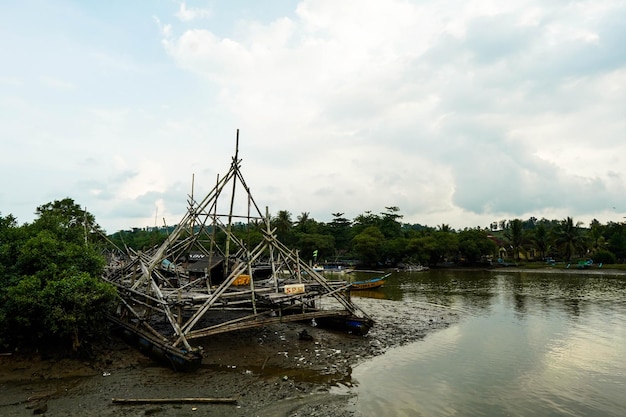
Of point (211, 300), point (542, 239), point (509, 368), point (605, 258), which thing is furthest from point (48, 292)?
point (542, 239)

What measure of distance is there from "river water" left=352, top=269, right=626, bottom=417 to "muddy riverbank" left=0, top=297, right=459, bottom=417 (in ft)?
3.91

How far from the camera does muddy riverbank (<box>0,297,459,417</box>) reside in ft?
36.6

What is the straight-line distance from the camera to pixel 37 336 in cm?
1440

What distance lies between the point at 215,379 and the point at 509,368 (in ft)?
36.3

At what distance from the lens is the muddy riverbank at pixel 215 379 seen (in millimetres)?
11148

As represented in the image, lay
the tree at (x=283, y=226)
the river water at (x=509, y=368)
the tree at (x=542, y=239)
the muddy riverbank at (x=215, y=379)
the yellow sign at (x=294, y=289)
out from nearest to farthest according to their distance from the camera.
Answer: the muddy riverbank at (x=215, y=379)
the river water at (x=509, y=368)
the yellow sign at (x=294, y=289)
the tree at (x=542, y=239)
the tree at (x=283, y=226)

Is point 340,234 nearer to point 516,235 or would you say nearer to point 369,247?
point 369,247

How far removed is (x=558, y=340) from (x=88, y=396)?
20327 mm

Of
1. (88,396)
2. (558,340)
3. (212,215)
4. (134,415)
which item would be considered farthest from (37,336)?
(558,340)

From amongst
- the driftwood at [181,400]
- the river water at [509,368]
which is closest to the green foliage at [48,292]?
the driftwood at [181,400]

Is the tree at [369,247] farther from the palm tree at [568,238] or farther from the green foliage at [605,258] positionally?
the green foliage at [605,258]

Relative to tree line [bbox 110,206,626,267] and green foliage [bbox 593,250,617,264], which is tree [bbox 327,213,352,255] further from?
green foliage [bbox 593,250,617,264]

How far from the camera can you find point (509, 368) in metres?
15.3

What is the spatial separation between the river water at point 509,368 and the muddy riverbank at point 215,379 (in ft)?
3.91
